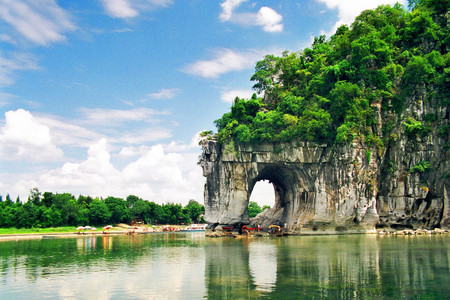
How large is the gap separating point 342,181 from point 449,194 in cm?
1071

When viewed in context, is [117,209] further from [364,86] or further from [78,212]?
[364,86]

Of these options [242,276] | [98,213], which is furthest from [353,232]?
[98,213]

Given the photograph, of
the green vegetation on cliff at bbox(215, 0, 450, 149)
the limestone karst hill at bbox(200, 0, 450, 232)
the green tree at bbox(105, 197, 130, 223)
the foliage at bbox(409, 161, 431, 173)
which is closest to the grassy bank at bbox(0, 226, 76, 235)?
the green tree at bbox(105, 197, 130, 223)

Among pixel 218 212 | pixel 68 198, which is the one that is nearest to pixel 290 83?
pixel 218 212

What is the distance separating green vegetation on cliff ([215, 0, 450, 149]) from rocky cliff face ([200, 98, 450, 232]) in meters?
0.89

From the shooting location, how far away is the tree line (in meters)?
51.4

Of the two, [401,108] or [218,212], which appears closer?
[401,108]

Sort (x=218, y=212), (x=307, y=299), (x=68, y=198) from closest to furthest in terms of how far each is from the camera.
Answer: (x=307, y=299)
(x=218, y=212)
(x=68, y=198)

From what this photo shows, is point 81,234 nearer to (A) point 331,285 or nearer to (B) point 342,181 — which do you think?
(B) point 342,181

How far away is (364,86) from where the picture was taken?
129 feet

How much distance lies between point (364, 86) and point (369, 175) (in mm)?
9589

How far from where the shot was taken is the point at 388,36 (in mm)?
40500

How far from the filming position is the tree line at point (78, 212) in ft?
169

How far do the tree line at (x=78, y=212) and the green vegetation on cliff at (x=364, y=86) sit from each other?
30176 millimetres
